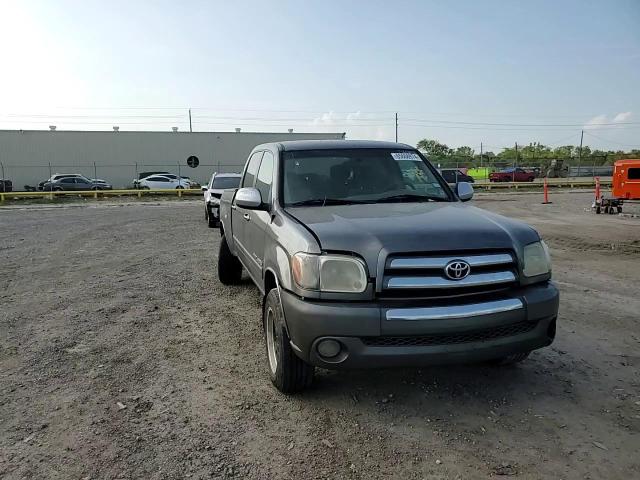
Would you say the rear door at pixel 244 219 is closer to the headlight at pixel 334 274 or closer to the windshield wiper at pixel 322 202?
the windshield wiper at pixel 322 202

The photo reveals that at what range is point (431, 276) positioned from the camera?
315 centimetres

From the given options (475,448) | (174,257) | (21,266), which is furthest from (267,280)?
(21,266)

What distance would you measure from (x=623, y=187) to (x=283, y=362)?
18899 mm

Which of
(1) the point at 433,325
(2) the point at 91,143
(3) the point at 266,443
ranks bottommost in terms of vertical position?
(3) the point at 266,443

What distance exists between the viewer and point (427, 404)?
3516 mm

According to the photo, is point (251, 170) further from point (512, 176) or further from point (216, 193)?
point (512, 176)

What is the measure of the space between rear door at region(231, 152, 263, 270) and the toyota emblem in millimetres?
2269

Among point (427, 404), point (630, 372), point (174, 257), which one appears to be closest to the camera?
point (427, 404)

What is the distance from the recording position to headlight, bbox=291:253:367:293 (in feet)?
10.2

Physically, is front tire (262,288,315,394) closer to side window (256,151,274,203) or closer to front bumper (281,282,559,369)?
front bumper (281,282,559,369)

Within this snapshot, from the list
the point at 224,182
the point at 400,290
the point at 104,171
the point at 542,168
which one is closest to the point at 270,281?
the point at 400,290

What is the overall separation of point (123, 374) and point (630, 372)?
4.05 meters

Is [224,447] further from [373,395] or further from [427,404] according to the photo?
[427,404]

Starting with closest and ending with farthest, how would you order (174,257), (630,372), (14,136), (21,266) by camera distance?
(630,372)
(21,266)
(174,257)
(14,136)
